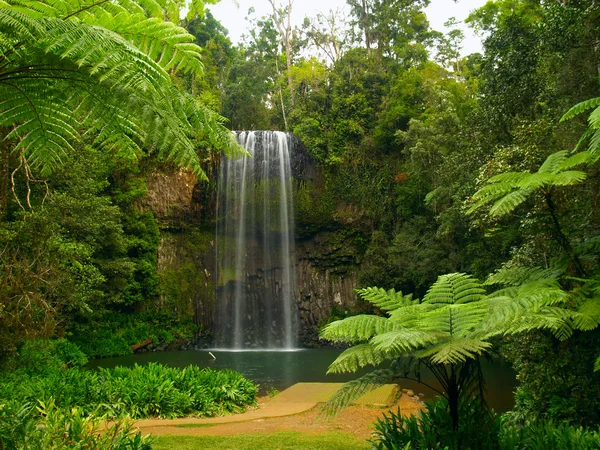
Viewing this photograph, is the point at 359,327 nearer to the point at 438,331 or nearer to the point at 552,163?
the point at 438,331

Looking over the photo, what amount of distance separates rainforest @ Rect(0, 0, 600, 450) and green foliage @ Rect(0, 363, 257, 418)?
41 mm

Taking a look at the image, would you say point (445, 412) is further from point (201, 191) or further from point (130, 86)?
point (201, 191)

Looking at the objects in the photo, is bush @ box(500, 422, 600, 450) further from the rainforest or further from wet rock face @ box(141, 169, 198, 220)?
wet rock face @ box(141, 169, 198, 220)

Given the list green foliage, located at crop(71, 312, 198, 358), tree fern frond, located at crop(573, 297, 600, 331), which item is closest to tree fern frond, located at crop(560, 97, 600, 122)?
tree fern frond, located at crop(573, 297, 600, 331)

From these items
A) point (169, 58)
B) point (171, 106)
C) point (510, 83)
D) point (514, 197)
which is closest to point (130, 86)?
point (171, 106)

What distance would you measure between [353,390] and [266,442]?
2074 mm

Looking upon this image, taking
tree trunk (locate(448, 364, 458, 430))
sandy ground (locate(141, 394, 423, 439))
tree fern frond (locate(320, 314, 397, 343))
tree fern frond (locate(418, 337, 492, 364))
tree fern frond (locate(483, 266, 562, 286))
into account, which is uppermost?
tree fern frond (locate(483, 266, 562, 286))

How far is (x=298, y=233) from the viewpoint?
21078 millimetres

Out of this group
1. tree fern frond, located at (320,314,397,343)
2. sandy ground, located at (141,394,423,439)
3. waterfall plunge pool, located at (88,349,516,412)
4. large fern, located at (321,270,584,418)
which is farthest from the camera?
waterfall plunge pool, located at (88,349,516,412)

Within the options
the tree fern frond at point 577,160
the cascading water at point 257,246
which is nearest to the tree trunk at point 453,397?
the tree fern frond at point 577,160

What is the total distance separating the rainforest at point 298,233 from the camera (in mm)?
3285

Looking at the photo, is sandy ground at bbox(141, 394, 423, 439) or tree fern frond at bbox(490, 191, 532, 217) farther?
sandy ground at bbox(141, 394, 423, 439)

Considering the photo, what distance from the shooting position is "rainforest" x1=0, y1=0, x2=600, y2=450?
3.29m

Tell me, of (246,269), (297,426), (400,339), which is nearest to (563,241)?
(400,339)
